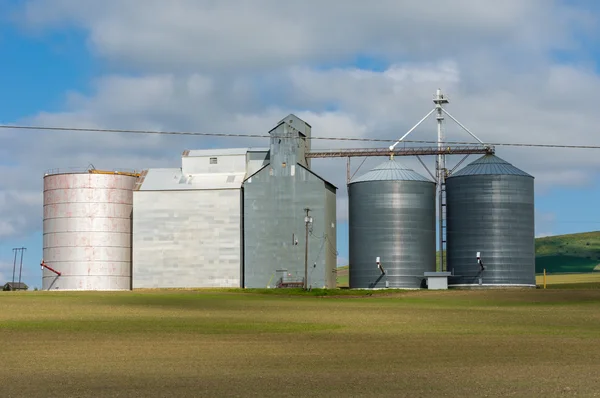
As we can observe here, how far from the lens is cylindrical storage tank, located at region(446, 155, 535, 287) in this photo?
106 metres

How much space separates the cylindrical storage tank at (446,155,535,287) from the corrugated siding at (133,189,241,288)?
25378mm

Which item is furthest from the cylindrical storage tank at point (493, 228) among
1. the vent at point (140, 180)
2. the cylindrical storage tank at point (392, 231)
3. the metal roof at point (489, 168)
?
the vent at point (140, 180)

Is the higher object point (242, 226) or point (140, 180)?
point (140, 180)

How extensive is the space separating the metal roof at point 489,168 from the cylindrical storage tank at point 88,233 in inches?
1619

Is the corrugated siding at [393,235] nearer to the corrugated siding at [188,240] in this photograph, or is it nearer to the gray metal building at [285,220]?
the gray metal building at [285,220]

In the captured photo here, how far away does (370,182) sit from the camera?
109m

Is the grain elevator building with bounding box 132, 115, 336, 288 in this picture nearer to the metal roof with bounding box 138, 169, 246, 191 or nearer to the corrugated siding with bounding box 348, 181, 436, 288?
the metal roof with bounding box 138, 169, 246, 191

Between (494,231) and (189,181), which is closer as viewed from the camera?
(494,231)

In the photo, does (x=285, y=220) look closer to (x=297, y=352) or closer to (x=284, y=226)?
(x=284, y=226)

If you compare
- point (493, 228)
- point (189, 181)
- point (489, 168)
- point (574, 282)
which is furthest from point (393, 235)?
point (574, 282)

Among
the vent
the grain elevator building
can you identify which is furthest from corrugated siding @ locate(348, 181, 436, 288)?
the vent

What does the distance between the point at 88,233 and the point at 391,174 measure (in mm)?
37752

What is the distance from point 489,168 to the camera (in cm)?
10838

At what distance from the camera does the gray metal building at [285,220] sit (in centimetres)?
10919
